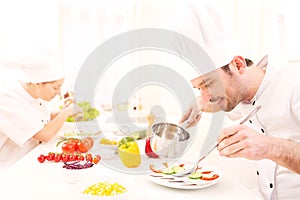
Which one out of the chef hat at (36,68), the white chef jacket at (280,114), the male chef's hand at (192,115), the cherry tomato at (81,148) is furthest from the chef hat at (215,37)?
the chef hat at (36,68)

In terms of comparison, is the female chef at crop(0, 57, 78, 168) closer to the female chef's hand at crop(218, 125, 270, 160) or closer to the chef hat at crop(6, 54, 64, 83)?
the chef hat at crop(6, 54, 64, 83)

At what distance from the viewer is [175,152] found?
4.65 feet

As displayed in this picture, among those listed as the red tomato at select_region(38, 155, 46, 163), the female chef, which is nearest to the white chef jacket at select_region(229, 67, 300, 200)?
the red tomato at select_region(38, 155, 46, 163)

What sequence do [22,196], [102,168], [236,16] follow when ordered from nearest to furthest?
1. [22,196]
2. [102,168]
3. [236,16]

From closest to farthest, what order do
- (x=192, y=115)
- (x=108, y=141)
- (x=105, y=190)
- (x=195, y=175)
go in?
1. (x=105, y=190)
2. (x=195, y=175)
3. (x=192, y=115)
4. (x=108, y=141)

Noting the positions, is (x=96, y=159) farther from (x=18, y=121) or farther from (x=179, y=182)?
(x=18, y=121)

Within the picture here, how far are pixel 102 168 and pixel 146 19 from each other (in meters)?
2.19

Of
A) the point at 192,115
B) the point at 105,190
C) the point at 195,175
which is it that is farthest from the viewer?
the point at 192,115

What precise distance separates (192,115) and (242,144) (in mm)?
475

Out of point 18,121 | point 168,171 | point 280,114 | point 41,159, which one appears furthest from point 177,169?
point 18,121

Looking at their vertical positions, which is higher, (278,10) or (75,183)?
(278,10)

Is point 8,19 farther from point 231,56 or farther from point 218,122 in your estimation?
point 231,56

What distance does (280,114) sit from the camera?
137cm

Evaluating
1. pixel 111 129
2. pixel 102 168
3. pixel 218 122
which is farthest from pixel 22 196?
pixel 218 122
